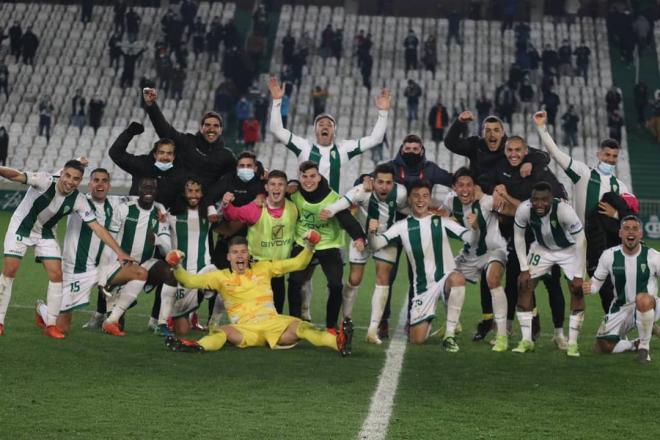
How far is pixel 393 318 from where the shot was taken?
13703mm

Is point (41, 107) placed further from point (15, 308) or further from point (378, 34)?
point (15, 308)

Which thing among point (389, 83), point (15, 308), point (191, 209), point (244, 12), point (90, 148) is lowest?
point (15, 308)

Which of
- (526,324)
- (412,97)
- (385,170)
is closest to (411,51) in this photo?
(412,97)

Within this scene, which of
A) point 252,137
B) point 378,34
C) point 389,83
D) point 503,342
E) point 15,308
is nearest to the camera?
point 503,342

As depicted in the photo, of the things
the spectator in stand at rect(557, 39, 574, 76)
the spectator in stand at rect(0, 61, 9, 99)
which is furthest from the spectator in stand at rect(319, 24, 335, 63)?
the spectator in stand at rect(0, 61, 9, 99)

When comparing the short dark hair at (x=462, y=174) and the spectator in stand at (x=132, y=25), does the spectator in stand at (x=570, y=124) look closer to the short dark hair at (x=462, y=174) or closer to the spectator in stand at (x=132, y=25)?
the spectator in stand at (x=132, y=25)

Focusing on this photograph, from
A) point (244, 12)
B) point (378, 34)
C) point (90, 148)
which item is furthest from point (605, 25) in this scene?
point (90, 148)

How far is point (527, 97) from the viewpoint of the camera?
1324 inches

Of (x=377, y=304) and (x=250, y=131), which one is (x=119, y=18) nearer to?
(x=250, y=131)

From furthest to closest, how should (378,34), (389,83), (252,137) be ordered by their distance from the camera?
(378,34) < (389,83) < (252,137)

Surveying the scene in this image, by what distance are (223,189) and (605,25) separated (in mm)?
29279

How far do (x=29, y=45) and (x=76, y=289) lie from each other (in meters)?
26.4

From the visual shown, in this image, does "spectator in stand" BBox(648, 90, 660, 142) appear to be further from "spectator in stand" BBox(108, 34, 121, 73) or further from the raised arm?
the raised arm

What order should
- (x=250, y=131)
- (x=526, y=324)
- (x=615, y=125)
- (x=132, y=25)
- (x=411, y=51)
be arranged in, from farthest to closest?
1. (x=132, y=25)
2. (x=411, y=51)
3. (x=615, y=125)
4. (x=250, y=131)
5. (x=526, y=324)
